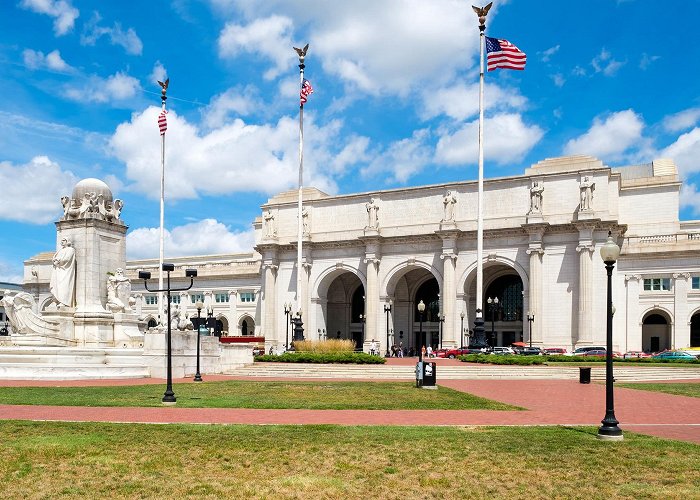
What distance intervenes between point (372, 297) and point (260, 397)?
2237 inches

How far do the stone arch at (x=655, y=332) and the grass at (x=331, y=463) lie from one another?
62147 mm

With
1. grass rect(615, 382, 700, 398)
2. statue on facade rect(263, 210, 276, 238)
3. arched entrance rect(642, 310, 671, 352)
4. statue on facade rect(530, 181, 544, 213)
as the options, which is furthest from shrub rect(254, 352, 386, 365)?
statue on facade rect(263, 210, 276, 238)

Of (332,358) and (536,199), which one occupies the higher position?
(536,199)

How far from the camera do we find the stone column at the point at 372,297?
8019 centimetres

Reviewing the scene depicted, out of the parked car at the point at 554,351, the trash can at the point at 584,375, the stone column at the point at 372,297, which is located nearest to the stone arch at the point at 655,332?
the parked car at the point at 554,351

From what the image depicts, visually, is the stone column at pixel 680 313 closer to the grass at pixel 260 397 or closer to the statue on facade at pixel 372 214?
the statue on facade at pixel 372 214

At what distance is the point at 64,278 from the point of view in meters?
35.1

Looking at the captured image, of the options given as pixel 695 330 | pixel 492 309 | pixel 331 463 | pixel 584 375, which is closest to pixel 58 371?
pixel 331 463

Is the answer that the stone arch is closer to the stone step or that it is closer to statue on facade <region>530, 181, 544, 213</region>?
statue on facade <region>530, 181, 544, 213</region>

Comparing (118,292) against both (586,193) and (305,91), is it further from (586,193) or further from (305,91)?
(586,193)

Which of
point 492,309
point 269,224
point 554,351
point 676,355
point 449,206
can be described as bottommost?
point 554,351

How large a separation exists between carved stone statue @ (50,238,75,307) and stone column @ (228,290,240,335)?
65.0 m

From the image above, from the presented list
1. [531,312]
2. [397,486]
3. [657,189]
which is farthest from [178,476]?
[657,189]

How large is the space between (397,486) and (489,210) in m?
67.6
